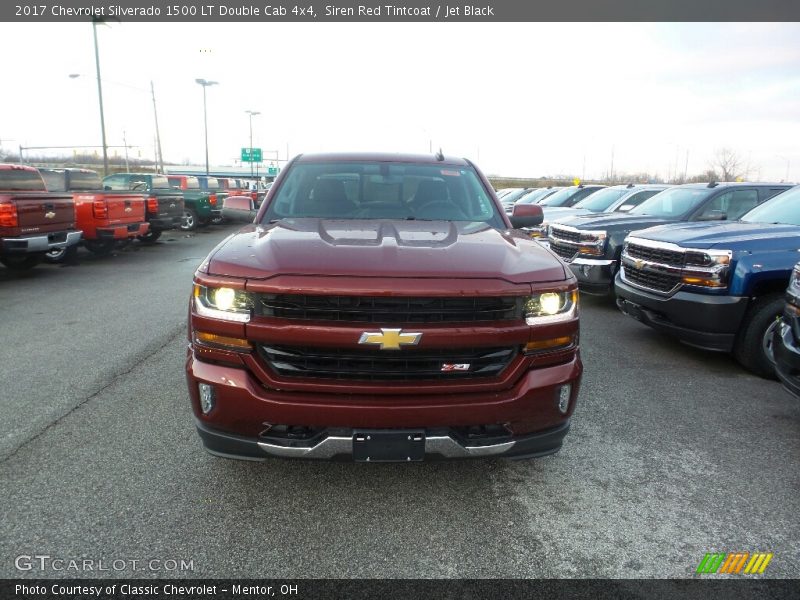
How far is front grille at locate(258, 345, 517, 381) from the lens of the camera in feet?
8.33

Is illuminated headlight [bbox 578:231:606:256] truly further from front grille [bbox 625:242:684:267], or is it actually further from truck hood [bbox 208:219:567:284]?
truck hood [bbox 208:219:567:284]

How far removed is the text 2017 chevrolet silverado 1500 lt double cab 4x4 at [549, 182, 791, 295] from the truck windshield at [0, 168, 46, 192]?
29.6ft

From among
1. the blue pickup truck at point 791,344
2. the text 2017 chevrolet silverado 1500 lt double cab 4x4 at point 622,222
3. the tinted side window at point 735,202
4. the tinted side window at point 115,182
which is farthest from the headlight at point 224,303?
the tinted side window at point 115,182

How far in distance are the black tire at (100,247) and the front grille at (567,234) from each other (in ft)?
31.4

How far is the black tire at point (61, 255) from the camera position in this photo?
1099cm

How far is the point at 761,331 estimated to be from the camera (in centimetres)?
497

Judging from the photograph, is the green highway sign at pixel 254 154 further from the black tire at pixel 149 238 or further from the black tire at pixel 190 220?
the black tire at pixel 149 238

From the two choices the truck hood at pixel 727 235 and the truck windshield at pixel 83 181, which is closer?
the truck hood at pixel 727 235

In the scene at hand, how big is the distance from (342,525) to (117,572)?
977mm

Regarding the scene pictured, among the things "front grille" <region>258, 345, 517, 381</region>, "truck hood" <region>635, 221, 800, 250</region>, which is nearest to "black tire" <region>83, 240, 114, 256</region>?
"truck hood" <region>635, 221, 800, 250</region>

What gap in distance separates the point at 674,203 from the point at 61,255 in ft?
36.9

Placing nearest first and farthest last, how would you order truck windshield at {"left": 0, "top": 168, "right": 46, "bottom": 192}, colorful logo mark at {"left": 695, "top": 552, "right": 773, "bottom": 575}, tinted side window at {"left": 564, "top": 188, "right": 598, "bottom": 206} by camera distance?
colorful logo mark at {"left": 695, "top": 552, "right": 773, "bottom": 575} → truck windshield at {"left": 0, "top": 168, "right": 46, "bottom": 192} → tinted side window at {"left": 564, "top": 188, "right": 598, "bottom": 206}

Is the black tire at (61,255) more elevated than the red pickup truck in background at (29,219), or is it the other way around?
the red pickup truck in background at (29,219)

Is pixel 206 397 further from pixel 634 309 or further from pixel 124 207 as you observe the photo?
pixel 124 207
